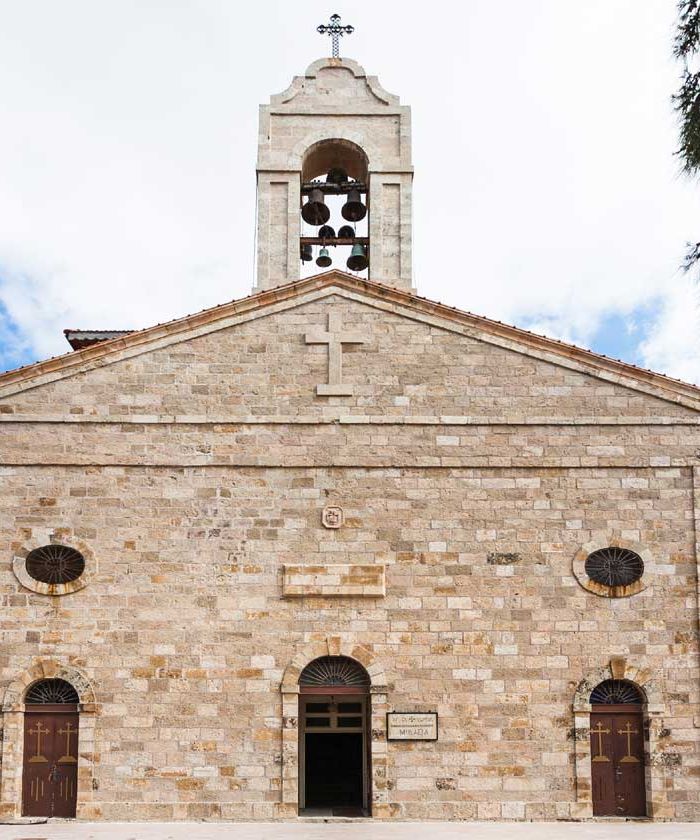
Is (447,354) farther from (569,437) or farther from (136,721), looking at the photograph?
(136,721)

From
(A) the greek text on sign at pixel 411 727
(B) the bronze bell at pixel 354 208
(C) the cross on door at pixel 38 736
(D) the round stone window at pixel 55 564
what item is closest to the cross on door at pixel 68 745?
(C) the cross on door at pixel 38 736

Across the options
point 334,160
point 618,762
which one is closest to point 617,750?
point 618,762

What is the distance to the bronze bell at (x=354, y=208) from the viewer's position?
63.2 feet

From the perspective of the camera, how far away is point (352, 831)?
48.3 ft

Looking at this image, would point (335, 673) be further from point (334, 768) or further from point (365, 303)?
point (365, 303)

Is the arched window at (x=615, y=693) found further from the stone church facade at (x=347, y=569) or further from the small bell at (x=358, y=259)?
the small bell at (x=358, y=259)

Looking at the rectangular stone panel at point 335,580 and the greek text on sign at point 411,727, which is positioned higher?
the rectangular stone panel at point 335,580

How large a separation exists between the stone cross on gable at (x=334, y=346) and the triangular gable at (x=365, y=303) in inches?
20.8

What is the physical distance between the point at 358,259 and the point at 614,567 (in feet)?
21.9

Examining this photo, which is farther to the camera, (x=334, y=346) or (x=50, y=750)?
(x=334, y=346)

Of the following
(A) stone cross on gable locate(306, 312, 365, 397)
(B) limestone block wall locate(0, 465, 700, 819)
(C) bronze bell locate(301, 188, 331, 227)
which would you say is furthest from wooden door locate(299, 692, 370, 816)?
(C) bronze bell locate(301, 188, 331, 227)

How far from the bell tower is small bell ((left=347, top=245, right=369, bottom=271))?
0.06ft

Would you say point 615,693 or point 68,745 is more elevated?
point 615,693

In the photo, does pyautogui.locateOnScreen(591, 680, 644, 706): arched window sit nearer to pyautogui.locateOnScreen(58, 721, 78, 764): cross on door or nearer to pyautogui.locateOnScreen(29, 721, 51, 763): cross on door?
pyautogui.locateOnScreen(58, 721, 78, 764): cross on door
